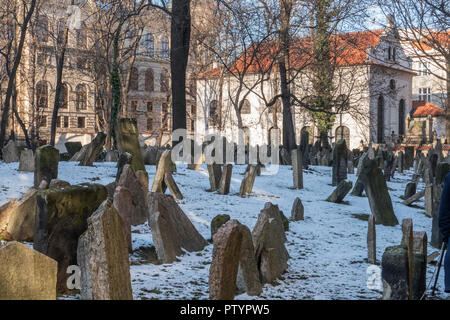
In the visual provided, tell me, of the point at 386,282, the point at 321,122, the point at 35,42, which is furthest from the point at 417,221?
the point at 321,122

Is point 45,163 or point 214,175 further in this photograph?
point 214,175

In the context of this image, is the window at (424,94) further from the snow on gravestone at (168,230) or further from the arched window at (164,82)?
the snow on gravestone at (168,230)

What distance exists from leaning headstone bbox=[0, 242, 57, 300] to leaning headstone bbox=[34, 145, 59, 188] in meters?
5.84

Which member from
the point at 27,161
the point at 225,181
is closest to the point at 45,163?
the point at 27,161

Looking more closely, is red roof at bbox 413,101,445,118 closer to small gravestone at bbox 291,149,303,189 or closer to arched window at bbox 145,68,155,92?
arched window at bbox 145,68,155,92

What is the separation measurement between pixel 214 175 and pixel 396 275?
6899 mm

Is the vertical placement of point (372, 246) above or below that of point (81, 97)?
below

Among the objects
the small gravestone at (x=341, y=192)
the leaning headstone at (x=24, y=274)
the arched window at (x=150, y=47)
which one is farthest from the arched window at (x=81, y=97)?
the leaning headstone at (x=24, y=274)

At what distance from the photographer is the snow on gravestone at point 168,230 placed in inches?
220

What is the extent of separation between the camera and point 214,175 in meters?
10.5

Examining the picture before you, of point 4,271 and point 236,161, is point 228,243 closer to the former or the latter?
point 4,271

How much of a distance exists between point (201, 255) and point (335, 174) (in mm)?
7959

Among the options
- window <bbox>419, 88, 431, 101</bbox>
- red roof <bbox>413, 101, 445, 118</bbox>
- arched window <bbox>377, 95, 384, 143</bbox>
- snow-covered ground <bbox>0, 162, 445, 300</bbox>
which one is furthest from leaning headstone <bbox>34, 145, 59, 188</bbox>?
window <bbox>419, 88, 431, 101</bbox>

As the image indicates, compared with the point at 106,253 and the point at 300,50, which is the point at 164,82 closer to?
the point at 300,50
